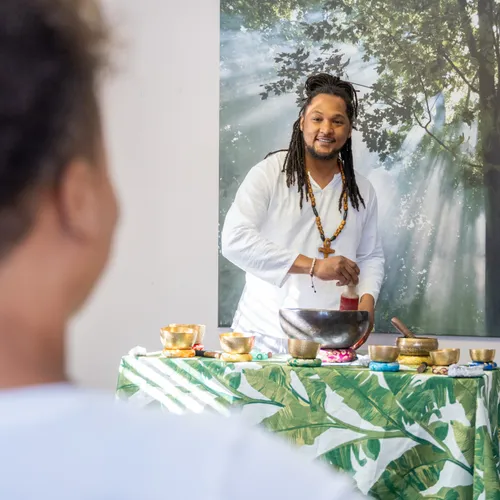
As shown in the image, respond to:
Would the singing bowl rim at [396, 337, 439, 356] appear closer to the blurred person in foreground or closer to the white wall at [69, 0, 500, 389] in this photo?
the white wall at [69, 0, 500, 389]

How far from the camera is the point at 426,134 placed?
3.58m

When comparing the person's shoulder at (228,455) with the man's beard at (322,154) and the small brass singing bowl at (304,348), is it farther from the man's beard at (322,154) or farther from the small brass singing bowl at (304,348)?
the man's beard at (322,154)

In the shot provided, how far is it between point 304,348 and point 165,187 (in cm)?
202

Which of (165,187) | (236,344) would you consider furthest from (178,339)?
(165,187)

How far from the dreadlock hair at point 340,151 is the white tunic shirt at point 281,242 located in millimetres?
27

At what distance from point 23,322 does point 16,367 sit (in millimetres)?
21

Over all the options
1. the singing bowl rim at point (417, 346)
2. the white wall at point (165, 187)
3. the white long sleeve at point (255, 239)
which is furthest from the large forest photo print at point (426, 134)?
the singing bowl rim at point (417, 346)

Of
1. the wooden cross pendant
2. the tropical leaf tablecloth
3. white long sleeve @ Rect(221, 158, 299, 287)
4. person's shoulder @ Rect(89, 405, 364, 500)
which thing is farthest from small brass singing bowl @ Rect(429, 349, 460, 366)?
person's shoulder @ Rect(89, 405, 364, 500)

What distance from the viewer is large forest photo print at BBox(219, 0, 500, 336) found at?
3539 mm

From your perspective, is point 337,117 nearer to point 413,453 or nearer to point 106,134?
point 413,453

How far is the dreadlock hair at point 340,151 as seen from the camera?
9.34 ft

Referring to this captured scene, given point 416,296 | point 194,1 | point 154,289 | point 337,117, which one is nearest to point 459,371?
point 337,117

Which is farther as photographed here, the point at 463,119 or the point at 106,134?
the point at 463,119

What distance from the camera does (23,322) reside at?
0.36m
